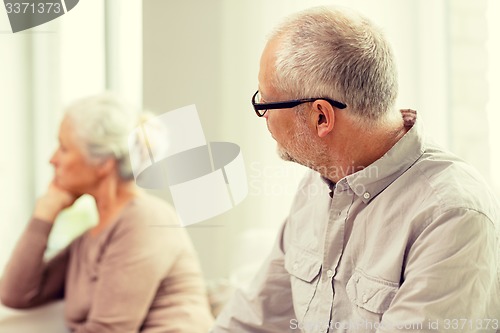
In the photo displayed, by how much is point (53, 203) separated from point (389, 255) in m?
0.97

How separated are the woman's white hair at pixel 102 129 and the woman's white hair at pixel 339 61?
0.68 m

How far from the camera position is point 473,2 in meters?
1.77

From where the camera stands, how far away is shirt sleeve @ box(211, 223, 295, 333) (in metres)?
1.29

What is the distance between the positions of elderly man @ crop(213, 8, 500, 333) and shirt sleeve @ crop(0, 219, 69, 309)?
0.74 m

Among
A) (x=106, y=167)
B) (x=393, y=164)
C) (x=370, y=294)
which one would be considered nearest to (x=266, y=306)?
(x=370, y=294)

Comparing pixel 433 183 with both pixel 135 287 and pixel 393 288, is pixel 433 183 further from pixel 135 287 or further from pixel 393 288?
pixel 135 287

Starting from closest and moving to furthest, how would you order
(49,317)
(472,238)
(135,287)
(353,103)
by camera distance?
1. (472,238)
2. (353,103)
3. (135,287)
4. (49,317)

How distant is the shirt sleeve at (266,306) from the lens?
129 cm

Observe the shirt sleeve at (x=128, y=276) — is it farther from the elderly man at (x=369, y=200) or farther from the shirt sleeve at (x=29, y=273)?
the elderly man at (x=369, y=200)

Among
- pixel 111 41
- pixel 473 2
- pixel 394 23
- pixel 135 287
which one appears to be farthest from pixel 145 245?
pixel 473 2

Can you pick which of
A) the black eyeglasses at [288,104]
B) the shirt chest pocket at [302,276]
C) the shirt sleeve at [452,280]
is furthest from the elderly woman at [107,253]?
the shirt sleeve at [452,280]

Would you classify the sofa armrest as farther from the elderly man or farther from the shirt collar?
the shirt collar

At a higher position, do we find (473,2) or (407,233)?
(473,2)

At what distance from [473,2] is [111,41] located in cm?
93
